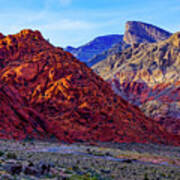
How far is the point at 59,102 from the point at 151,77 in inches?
2652

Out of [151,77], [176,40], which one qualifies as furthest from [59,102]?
[176,40]

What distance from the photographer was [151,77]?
4422 inches

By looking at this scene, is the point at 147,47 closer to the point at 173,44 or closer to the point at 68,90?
the point at 173,44

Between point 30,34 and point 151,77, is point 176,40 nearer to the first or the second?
point 151,77

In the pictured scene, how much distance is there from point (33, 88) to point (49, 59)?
24.4 ft

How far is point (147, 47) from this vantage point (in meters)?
138

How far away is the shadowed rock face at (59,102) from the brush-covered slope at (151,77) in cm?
2959

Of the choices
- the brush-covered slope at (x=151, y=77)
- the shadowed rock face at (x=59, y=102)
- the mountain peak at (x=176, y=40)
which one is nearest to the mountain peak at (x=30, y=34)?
the shadowed rock face at (x=59, y=102)

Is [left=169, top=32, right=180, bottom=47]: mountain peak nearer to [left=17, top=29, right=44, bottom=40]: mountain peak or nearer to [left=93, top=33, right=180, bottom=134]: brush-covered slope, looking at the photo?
[left=93, top=33, right=180, bottom=134]: brush-covered slope

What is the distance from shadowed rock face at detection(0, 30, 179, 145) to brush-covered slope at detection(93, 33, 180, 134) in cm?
2959

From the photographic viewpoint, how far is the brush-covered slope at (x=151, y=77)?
90506 mm

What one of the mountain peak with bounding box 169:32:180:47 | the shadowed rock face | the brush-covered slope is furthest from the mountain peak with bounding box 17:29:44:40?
the mountain peak with bounding box 169:32:180:47

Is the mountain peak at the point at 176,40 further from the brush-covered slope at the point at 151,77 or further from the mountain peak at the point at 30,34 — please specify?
the mountain peak at the point at 30,34

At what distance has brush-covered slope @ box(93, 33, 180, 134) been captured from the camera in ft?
297
